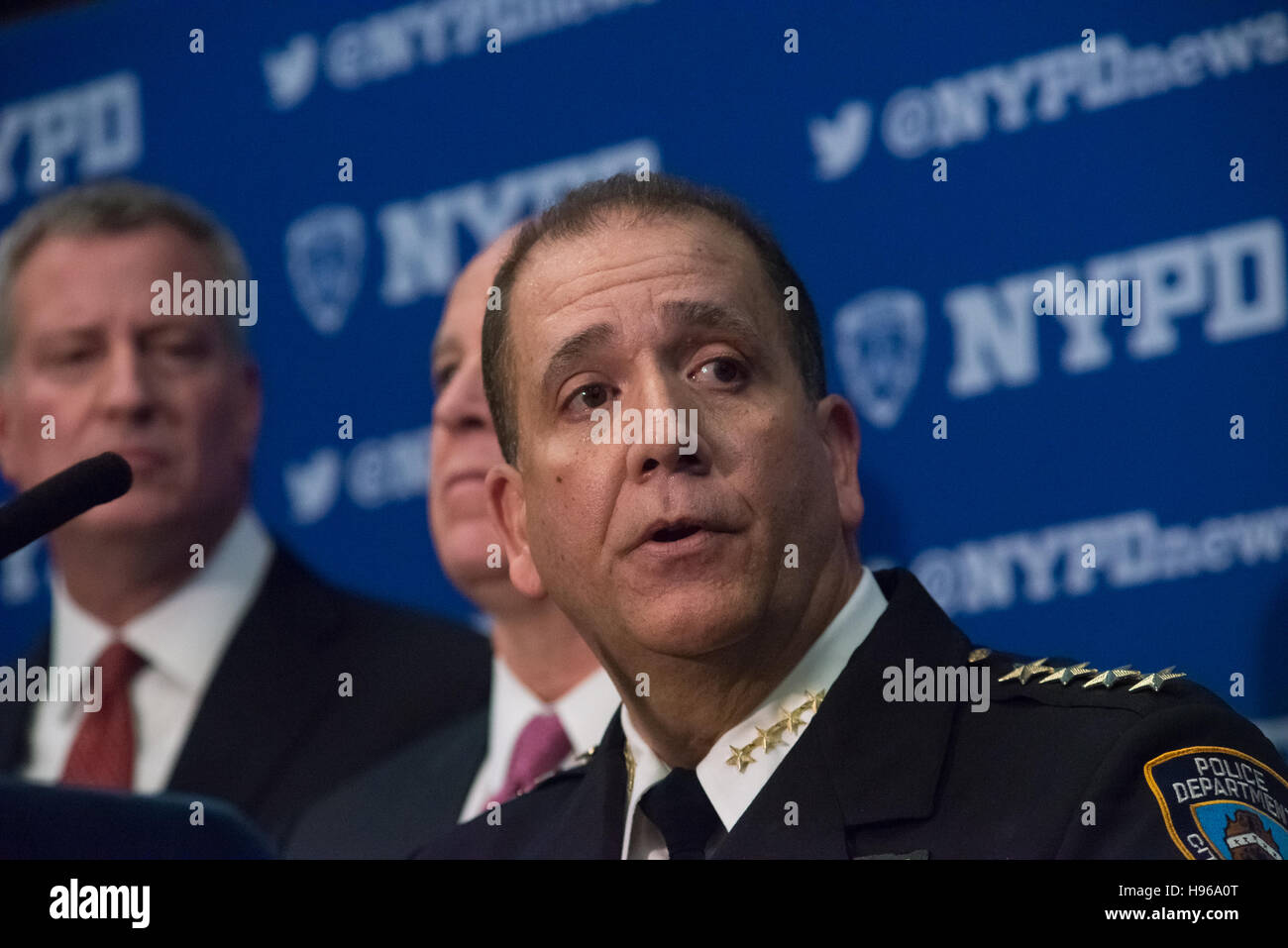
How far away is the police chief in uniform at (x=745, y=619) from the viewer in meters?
2.34

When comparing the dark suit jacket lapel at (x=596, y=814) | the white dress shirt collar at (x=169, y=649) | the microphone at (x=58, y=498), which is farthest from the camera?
the white dress shirt collar at (x=169, y=649)

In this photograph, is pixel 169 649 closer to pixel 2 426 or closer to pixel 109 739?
pixel 109 739

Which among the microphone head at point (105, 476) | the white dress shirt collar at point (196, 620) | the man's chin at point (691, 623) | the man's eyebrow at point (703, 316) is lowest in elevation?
the man's chin at point (691, 623)

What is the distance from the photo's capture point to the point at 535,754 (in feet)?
11.1

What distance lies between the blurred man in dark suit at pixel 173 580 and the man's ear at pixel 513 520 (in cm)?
96

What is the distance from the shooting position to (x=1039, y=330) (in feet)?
11.4

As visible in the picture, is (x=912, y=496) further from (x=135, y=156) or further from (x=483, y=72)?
(x=135, y=156)

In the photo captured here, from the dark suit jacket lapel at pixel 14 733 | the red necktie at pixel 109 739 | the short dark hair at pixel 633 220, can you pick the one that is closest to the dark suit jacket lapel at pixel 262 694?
the red necktie at pixel 109 739

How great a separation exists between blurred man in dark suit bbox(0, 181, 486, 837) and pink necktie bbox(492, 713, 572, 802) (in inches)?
12.9

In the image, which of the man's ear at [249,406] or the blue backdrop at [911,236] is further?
the man's ear at [249,406]

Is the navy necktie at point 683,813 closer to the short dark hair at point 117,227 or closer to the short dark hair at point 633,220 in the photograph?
the short dark hair at point 633,220

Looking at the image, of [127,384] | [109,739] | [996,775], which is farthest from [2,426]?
[996,775]
